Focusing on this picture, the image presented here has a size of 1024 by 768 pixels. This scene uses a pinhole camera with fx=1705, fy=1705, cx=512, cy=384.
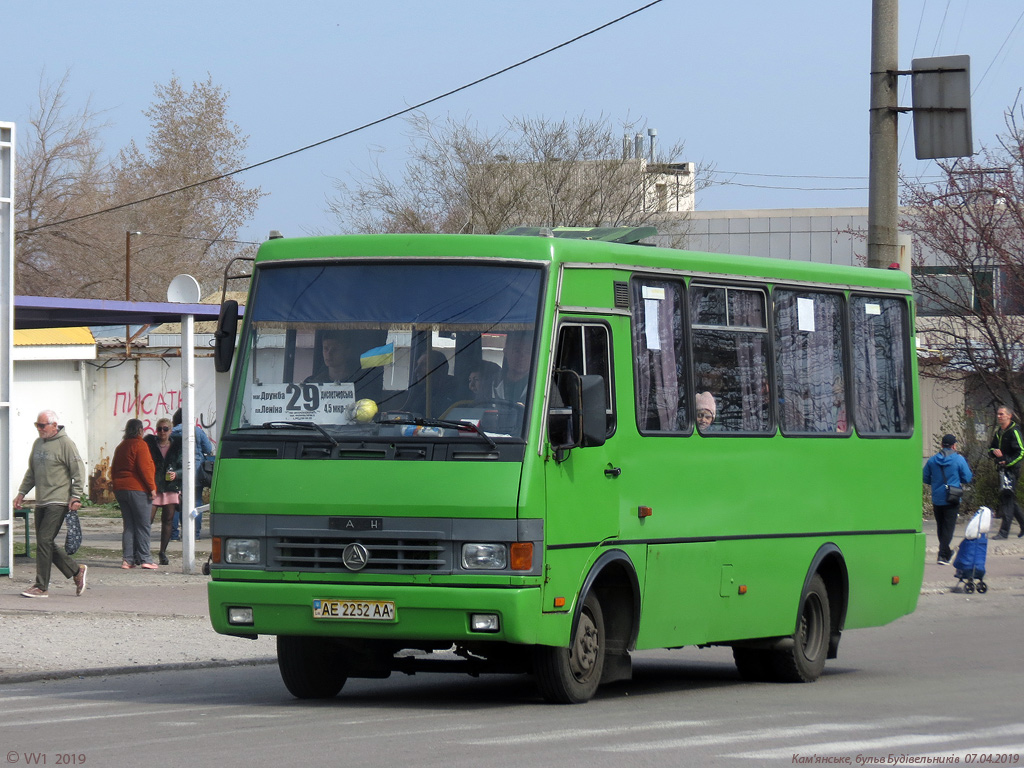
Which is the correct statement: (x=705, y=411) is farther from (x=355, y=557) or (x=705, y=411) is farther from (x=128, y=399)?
(x=128, y=399)

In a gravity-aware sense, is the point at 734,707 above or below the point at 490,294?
below

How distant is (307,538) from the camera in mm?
9734

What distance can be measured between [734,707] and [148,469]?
12.0 meters

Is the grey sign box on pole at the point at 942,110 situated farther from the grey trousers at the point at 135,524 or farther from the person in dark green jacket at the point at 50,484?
the grey trousers at the point at 135,524

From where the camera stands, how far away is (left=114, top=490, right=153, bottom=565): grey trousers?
20.8 metres

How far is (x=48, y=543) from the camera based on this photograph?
681 inches

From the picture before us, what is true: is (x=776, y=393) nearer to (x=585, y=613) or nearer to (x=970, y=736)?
(x=585, y=613)

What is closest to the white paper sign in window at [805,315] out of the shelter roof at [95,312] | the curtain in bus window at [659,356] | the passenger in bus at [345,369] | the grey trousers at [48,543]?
the curtain in bus window at [659,356]

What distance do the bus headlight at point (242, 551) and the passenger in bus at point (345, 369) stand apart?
3.27 ft

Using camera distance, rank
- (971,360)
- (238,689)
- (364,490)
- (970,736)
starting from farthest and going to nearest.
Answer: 1. (971,360)
2. (238,689)
3. (364,490)
4. (970,736)

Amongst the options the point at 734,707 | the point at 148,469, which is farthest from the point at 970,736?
the point at 148,469

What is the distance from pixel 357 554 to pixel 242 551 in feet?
2.46

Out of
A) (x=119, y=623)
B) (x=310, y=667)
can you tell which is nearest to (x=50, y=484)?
(x=119, y=623)

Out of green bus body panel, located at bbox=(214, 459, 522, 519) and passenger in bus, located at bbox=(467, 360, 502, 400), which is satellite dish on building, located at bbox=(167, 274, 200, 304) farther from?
passenger in bus, located at bbox=(467, 360, 502, 400)
